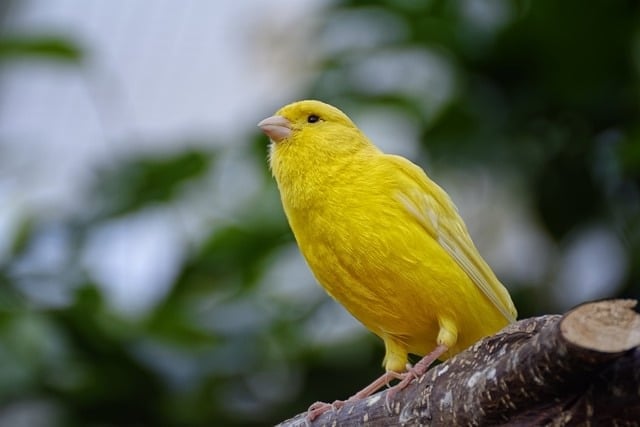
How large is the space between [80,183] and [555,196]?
228 centimetres

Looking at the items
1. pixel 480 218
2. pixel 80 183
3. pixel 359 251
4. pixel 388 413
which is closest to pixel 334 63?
pixel 480 218

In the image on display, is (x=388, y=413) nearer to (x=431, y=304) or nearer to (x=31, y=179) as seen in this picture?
(x=431, y=304)

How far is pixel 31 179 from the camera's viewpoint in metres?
5.63

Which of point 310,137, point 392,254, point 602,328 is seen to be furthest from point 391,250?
point 602,328

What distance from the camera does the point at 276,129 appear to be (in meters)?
3.08

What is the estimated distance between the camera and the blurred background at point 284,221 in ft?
14.6

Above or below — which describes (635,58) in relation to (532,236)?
above

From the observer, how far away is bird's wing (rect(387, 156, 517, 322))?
9.18ft

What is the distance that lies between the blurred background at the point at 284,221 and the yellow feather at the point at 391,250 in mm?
1594

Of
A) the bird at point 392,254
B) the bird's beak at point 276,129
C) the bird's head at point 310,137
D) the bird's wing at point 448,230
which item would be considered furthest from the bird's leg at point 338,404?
the bird's beak at point 276,129

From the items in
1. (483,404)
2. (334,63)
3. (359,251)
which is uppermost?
(334,63)

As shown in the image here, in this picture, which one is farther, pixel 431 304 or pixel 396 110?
pixel 396 110

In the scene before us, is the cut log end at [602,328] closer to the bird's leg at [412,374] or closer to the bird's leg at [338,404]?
the bird's leg at [412,374]

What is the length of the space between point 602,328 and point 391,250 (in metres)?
1.00
